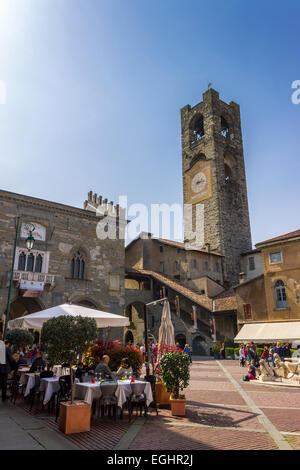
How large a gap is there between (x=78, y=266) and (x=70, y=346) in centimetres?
1879

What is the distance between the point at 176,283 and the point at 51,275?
1335cm

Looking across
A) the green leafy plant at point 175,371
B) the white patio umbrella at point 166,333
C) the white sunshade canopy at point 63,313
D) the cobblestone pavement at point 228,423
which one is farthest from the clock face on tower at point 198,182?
the green leafy plant at point 175,371

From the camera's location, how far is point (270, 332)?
21609 mm

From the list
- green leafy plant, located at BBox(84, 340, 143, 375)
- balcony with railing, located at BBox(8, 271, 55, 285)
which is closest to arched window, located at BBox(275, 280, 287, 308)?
balcony with railing, located at BBox(8, 271, 55, 285)

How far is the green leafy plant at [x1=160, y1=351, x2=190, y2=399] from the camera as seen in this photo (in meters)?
7.25

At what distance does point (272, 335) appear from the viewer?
21.1m

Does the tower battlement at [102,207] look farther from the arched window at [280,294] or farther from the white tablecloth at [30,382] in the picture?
the white tablecloth at [30,382]

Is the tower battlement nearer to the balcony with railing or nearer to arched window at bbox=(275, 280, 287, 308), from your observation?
the balcony with railing

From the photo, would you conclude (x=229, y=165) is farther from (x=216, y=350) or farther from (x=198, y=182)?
(x=216, y=350)

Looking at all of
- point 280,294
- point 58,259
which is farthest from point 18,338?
point 280,294

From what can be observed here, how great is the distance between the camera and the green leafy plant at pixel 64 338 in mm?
6194

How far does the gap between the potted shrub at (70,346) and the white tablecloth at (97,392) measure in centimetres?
37
